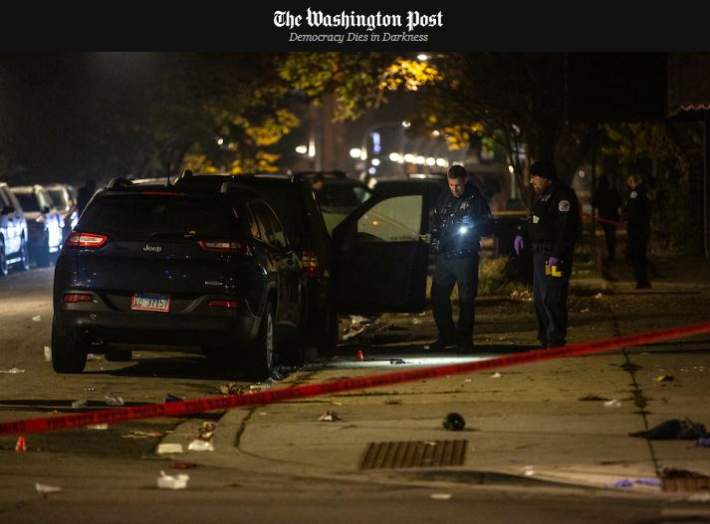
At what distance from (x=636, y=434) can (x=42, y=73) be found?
47.7 m

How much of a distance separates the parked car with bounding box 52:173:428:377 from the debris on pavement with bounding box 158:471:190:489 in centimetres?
397

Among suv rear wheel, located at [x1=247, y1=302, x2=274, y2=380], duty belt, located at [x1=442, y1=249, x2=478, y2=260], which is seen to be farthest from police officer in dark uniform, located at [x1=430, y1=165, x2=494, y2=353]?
suv rear wheel, located at [x1=247, y1=302, x2=274, y2=380]

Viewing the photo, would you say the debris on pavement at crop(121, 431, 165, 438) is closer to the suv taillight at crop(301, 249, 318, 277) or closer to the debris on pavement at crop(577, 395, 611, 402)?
the debris on pavement at crop(577, 395, 611, 402)

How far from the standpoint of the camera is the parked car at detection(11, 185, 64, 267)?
106 ft

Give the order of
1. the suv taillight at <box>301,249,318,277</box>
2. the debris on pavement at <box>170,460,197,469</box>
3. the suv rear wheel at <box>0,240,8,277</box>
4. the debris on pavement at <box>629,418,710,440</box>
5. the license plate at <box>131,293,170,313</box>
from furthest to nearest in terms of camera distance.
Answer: the suv rear wheel at <box>0,240,8,277</box> < the suv taillight at <box>301,249,318,277</box> < the license plate at <box>131,293,170,313</box> < the debris on pavement at <box>629,418,710,440</box> < the debris on pavement at <box>170,460,197,469</box>

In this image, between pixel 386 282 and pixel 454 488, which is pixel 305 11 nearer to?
pixel 386 282

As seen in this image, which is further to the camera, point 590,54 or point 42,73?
point 42,73

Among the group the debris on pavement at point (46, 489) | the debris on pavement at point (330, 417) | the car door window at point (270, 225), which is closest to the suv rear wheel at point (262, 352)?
the car door window at point (270, 225)

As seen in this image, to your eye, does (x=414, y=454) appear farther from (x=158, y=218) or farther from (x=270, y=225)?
(x=270, y=225)

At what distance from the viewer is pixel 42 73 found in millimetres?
54719

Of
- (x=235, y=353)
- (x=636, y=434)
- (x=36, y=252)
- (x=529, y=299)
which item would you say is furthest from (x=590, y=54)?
(x=636, y=434)

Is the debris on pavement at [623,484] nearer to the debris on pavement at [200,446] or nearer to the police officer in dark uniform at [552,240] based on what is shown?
the debris on pavement at [200,446]

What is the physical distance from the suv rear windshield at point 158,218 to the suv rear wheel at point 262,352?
839 mm

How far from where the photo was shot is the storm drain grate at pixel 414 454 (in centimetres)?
880
